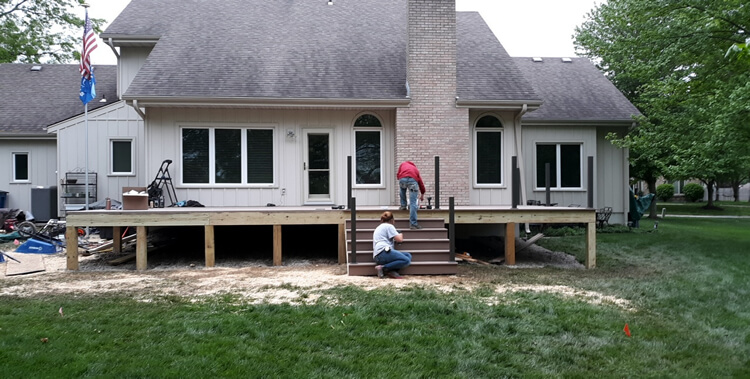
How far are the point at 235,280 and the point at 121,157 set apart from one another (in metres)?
8.37

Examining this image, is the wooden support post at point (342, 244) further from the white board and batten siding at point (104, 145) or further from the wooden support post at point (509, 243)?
the white board and batten siding at point (104, 145)

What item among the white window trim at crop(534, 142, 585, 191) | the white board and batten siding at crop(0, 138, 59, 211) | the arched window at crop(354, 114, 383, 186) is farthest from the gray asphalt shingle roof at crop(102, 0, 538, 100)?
the white board and batten siding at crop(0, 138, 59, 211)

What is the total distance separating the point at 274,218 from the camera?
10.0m

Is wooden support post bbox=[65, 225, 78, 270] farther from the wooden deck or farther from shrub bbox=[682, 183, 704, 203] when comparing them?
shrub bbox=[682, 183, 704, 203]

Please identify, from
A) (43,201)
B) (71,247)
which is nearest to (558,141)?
(71,247)

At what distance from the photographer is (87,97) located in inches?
481

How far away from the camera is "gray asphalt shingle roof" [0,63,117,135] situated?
56.5 feet

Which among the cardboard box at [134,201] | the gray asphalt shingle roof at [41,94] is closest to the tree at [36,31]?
the gray asphalt shingle roof at [41,94]

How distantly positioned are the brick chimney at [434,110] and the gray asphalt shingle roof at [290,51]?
0.47m

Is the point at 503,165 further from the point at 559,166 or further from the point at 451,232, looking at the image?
the point at 559,166

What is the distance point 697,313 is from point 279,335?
4788 mm

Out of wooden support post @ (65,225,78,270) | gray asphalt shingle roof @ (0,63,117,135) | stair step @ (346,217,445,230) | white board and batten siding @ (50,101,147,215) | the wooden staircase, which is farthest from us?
gray asphalt shingle roof @ (0,63,117,135)

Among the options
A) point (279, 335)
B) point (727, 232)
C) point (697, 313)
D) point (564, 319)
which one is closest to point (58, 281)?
point (279, 335)

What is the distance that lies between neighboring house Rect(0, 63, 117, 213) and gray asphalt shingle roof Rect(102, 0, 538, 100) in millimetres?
4075
